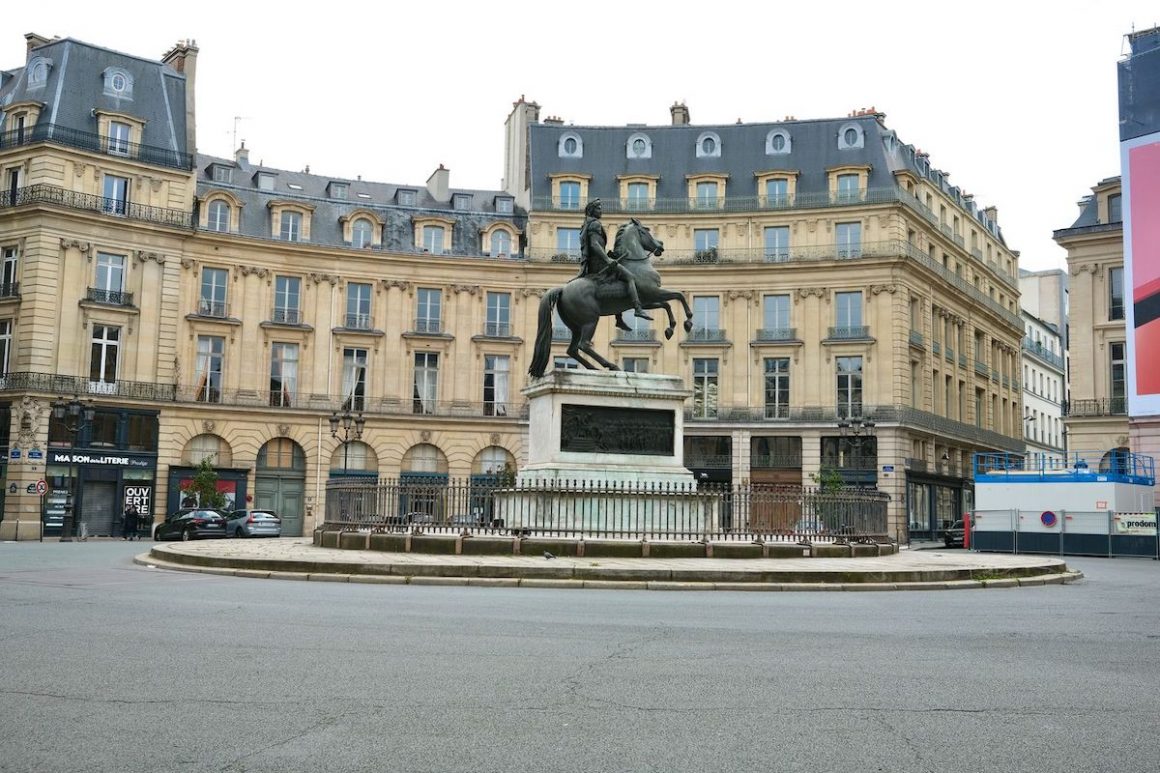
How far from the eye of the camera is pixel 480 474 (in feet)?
194

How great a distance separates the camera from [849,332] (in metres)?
59.0

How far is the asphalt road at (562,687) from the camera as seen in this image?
6.15m

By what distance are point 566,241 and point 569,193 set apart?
2.74m

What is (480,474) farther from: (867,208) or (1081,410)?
(1081,410)

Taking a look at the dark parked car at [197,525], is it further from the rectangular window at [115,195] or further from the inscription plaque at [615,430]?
the inscription plaque at [615,430]

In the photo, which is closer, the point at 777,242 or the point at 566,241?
the point at 777,242

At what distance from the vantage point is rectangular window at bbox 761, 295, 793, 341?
196 ft

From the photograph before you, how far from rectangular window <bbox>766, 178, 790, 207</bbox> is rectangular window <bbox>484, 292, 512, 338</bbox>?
14.4 meters

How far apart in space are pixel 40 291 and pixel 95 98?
A: 1012 cm

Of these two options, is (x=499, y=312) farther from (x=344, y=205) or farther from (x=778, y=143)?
(x=778, y=143)

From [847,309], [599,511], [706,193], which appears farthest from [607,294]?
[706,193]

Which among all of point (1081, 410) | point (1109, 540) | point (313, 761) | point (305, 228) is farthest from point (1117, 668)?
point (305, 228)

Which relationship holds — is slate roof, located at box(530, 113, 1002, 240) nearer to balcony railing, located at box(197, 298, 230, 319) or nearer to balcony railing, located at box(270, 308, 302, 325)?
balcony railing, located at box(270, 308, 302, 325)

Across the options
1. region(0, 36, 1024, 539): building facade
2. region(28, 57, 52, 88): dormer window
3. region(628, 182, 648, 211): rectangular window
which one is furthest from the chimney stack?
region(28, 57, 52, 88): dormer window
